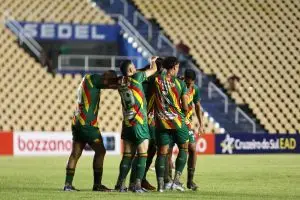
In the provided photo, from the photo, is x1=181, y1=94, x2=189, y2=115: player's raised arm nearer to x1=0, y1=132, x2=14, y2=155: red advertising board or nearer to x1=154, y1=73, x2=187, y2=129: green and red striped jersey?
x1=154, y1=73, x2=187, y2=129: green and red striped jersey

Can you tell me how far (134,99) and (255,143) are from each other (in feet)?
62.3

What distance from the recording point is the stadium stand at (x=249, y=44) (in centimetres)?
3441

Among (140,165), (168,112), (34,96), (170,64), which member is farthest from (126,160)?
(34,96)

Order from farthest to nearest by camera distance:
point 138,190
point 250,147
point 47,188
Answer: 1. point 250,147
2. point 47,188
3. point 138,190

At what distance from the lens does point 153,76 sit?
→ 43.9 ft

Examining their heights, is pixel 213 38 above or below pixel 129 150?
above

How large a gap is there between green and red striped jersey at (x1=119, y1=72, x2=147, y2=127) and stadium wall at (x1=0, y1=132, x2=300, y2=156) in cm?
1593

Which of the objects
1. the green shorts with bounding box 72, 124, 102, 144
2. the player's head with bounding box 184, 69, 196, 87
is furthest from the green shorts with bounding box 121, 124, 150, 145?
the player's head with bounding box 184, 69, 196, 87

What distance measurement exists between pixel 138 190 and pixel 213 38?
23.5 metres

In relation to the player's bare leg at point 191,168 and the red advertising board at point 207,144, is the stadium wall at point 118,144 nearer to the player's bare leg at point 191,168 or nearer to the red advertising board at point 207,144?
the red advertising board at point 207,144

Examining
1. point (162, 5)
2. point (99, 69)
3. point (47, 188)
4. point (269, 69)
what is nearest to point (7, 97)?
point (99, 69)

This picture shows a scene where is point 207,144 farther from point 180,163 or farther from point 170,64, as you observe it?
point 170,64

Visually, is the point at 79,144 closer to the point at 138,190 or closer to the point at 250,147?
the point at 138,190

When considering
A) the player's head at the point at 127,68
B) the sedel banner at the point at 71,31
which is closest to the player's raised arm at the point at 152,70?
the player's head at the point at 127,68
